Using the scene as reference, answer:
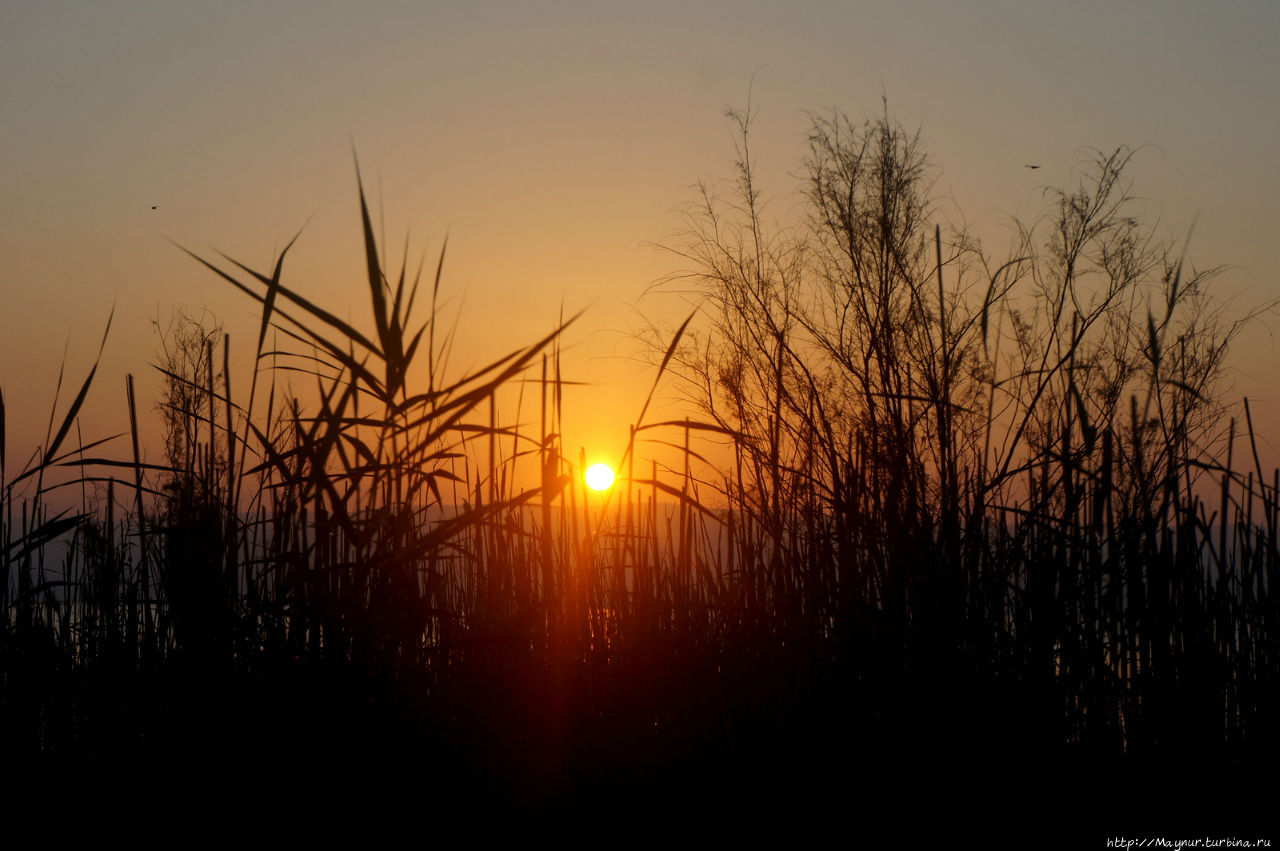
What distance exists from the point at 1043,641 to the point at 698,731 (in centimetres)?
72

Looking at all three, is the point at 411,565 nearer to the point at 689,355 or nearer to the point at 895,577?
the point at 895,577

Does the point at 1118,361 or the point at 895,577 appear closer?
the point at 895,577

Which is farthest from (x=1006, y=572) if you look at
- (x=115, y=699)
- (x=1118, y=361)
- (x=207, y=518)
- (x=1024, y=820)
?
(x=115, y=699)

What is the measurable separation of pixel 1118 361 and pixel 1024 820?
1.61 metres

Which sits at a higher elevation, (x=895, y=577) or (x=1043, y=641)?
(x=895, y=577)

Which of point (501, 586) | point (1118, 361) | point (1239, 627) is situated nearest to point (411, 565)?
point (501, 586)

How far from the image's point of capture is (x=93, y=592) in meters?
2.55

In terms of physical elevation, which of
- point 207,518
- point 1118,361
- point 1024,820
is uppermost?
point 1118,361

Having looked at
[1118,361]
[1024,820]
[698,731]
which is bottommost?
[1024,820]

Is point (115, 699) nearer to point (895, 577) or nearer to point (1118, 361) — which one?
point (895, 577)

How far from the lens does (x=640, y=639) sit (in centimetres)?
237

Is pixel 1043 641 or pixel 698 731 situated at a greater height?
pixel 1043 641

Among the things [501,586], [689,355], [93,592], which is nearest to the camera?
[93,592]

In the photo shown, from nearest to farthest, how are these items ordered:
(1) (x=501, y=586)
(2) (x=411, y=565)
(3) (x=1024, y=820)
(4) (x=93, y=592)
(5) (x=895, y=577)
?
(3) (x=1024, y=820), (2) (x=411, y=565), (5) (x=895, y=577), (4) (x=93, y=592), (1) (x=501, y=586)
